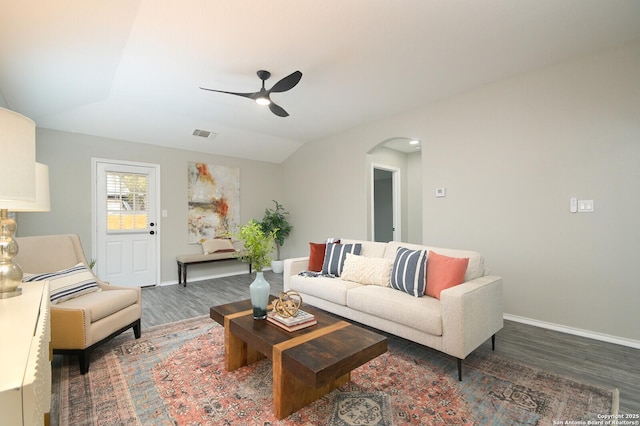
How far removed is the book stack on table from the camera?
194 centimetres

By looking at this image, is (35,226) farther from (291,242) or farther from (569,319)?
(569,319)

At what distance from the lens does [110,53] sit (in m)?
2.54

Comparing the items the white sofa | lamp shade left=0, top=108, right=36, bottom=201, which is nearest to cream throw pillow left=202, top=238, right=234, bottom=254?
the white sofa

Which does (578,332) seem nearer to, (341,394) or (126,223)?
(341,394)

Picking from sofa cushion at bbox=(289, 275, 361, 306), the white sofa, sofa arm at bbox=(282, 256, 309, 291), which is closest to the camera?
the white sofa

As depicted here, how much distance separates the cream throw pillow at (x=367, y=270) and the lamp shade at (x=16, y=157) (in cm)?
249

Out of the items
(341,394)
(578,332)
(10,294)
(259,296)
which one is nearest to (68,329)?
(10,294)

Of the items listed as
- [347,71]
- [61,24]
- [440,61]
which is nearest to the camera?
[61,24]

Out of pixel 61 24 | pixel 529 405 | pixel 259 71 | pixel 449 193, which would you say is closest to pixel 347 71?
pixel 259 71

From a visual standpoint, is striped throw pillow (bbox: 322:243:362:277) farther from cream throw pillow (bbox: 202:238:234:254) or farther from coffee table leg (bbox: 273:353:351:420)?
cream throw pillow (bbox: 202:238:234:254)

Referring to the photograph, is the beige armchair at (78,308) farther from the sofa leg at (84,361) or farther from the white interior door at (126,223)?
the white interior door at (126,223)

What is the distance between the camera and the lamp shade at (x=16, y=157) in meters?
1.08

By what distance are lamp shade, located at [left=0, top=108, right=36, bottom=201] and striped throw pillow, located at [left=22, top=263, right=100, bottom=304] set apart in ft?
5.14

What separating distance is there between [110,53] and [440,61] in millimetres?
2981
